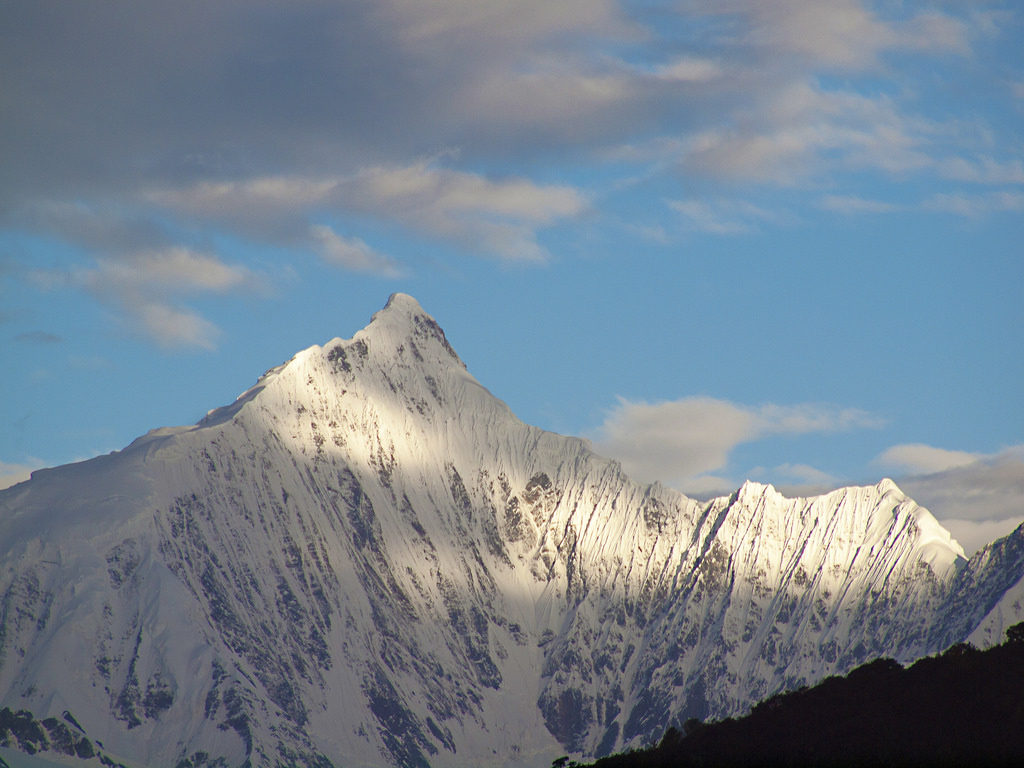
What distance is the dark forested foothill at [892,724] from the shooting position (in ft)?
543

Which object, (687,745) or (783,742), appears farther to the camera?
(687,745)

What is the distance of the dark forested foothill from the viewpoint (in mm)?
165375

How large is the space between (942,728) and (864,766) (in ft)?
42.9

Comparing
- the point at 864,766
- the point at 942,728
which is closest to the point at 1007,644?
the point at 942,728

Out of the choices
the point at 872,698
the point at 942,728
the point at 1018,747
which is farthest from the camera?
the point at 872,698

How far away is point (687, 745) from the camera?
195m

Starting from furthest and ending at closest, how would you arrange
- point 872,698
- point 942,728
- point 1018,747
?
point 872,698, point 942,728, point 1018,747

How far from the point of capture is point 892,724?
176m

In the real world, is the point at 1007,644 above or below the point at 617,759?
above

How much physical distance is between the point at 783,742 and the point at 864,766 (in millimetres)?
18167

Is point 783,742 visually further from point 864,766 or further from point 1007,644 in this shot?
point 1007,644

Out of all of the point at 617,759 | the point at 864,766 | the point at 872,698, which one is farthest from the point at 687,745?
the point at 864,766

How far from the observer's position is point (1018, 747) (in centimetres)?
16062

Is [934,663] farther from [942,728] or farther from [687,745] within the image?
[687,745]
